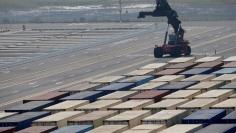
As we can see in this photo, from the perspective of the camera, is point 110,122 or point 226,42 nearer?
point 110,122

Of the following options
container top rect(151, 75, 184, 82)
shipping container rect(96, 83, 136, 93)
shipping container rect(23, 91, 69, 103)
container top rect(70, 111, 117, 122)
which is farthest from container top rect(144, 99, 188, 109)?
container top rect(151, 75, 184, 82)

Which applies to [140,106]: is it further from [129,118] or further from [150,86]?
[150,86]

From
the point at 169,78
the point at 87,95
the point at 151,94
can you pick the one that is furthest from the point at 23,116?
the point at 169,78

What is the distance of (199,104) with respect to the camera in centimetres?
9506

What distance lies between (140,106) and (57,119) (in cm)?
1046

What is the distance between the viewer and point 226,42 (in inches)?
6949

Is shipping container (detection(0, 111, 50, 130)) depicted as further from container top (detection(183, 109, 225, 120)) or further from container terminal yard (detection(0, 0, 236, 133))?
container top (detection(183, 109, 225, 120))

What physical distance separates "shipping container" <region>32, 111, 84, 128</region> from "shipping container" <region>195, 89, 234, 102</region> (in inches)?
582

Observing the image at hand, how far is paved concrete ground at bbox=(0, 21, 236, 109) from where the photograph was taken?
461 ft

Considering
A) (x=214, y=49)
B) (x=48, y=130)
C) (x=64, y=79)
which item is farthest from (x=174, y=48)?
(x=48, y=130)

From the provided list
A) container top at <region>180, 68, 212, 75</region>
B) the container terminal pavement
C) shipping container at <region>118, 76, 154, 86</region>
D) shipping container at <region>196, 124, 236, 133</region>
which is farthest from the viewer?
container top at <region>180, 68, 212, 75</region>

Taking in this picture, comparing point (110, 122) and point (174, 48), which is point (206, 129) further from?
point (174, 48)

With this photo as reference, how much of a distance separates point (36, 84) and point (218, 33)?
62785 millimetres

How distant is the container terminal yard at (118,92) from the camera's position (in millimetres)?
88188
